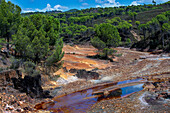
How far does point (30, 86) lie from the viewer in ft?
87.0

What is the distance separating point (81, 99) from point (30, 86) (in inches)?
297

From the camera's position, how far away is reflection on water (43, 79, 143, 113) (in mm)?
21828

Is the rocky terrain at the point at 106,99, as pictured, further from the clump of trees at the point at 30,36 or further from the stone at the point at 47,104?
the clump of trees at the point at 30,36

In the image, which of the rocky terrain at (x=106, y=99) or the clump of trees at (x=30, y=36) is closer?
the rocky terrain at (x=106, y=99)

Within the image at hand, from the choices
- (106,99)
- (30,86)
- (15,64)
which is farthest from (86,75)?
(15,64)

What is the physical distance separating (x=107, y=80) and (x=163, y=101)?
14.6 meters

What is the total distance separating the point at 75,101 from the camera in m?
24.7

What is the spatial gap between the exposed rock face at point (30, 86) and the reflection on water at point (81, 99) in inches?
99.0

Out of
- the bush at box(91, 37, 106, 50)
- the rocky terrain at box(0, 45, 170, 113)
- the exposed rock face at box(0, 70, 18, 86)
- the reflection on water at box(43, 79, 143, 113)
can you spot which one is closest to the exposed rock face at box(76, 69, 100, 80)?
the rocky terrain at box(0, 45, 170, 113)

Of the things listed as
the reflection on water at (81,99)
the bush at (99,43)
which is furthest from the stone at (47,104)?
the bush at (99,43)

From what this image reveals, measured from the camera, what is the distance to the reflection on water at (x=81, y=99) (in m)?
21.8

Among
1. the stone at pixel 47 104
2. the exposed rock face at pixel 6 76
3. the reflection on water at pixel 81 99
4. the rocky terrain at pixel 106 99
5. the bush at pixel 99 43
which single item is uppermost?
the bush at pixel 99 43

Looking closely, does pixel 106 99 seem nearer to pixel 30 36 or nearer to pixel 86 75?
pixel 86 75

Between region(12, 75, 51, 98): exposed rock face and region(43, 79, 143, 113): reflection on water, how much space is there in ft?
8.25
